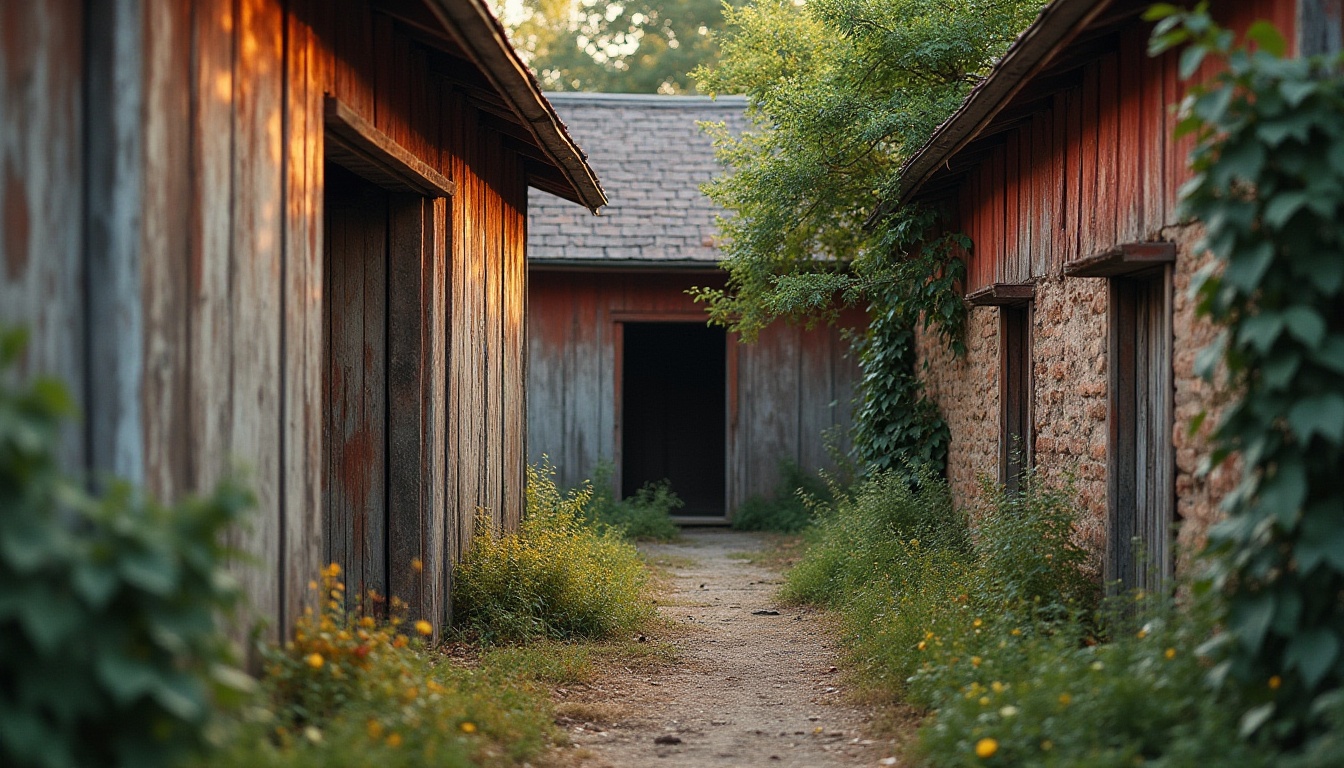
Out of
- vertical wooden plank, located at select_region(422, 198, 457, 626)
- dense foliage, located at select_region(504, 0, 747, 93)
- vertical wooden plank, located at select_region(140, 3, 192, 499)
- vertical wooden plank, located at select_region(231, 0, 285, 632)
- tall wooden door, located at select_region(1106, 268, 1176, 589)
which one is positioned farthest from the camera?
dense foliage, located at select_region(504, 0, 747, 93)

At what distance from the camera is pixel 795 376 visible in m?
14.8

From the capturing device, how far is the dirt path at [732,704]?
541cm

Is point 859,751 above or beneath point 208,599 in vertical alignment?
beneath

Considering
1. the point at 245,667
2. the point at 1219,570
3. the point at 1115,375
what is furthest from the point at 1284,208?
the point at 245,667

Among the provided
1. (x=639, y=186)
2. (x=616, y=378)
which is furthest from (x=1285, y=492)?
(x=639, y=186)

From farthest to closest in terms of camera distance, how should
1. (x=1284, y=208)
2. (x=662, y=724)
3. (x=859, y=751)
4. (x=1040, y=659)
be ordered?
(x=662, y=724), (x=859, y=751), (x=1040, y=659), (x=1284, y=208)

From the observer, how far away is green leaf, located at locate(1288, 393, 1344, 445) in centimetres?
348

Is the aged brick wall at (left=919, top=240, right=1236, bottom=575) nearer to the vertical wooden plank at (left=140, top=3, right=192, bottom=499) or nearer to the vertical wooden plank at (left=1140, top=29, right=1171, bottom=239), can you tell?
the vertical wooden plank at (left=1140, top=29, right=1171, bottom=239)

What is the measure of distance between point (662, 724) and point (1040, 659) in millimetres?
1926

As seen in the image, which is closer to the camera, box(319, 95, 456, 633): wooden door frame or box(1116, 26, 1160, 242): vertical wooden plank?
box(1116, 26, 1160, 242): vertical wooden plank

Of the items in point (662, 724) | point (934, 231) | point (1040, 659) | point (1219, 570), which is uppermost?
point (934, 231)

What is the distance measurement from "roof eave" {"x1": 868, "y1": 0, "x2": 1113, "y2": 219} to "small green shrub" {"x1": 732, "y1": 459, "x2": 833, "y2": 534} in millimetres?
5664

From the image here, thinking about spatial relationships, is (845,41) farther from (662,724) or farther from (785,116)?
(662,724)

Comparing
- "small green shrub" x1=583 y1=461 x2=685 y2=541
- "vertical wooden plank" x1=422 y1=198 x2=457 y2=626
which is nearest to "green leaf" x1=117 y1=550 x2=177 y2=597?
"vertical wooden plank" x1=422 y1=198 x2=457 y2=626
